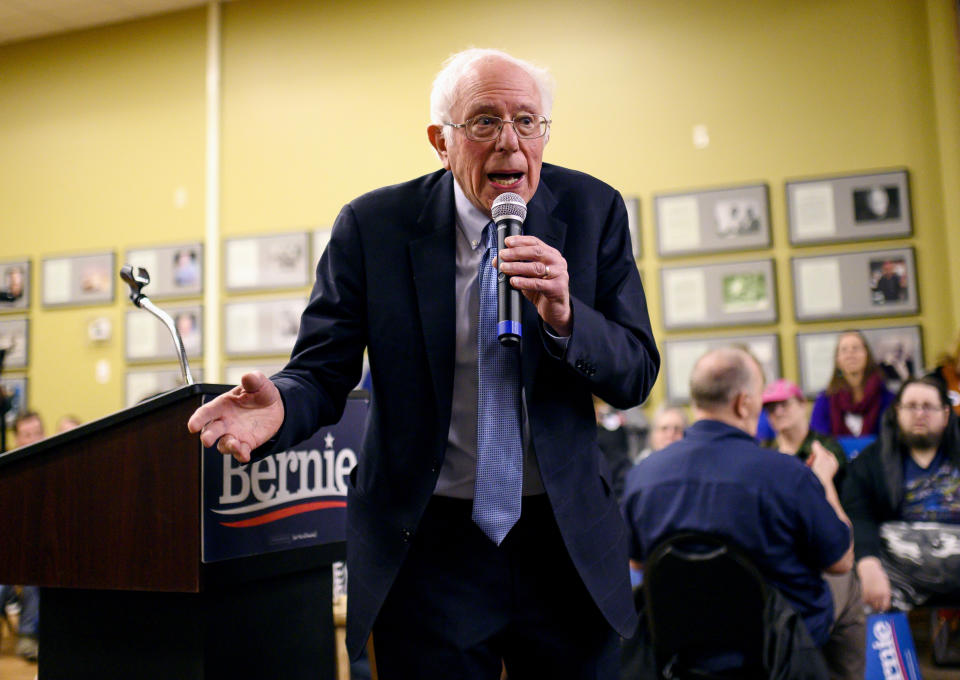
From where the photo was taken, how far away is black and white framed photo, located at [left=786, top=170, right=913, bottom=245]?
543 centimetres

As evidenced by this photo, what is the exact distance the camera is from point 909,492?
3.52 m

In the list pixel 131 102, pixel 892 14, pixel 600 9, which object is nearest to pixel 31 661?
pixel 131 102

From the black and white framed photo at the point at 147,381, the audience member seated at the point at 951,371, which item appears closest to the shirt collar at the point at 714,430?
the audience member seated at the point at 951,371

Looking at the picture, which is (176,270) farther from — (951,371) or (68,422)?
(951,371)

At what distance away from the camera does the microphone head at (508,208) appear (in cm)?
123

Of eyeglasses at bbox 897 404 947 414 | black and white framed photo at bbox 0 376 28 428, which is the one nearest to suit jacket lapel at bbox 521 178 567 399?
eyeglasses at bbox 897 404 947 414

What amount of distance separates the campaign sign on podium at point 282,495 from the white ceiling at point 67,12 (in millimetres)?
5996

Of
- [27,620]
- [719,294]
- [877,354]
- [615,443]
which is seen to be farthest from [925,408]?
Result: [27,620]

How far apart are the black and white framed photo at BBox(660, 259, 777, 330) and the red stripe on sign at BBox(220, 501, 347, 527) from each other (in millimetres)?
4222

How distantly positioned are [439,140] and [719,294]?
4.56 meters

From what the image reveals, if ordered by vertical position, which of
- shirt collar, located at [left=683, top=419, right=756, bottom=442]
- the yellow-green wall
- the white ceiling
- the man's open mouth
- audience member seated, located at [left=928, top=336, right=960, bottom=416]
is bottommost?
shirt collar, located at [left=683, top=419, right=756, bottom=442]

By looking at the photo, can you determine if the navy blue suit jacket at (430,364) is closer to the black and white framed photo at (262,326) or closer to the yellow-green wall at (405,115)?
the yellow-green wall at (405,115)

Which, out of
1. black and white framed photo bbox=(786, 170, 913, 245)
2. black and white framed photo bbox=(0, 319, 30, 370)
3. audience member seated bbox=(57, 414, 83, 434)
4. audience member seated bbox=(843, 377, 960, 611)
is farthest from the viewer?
black and white framed photo bbox=(0, 319, 30, 370)

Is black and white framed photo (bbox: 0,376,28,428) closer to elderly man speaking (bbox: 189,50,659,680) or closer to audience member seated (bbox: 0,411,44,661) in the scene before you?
audience member seated (bbox: 0,411,44,661)
